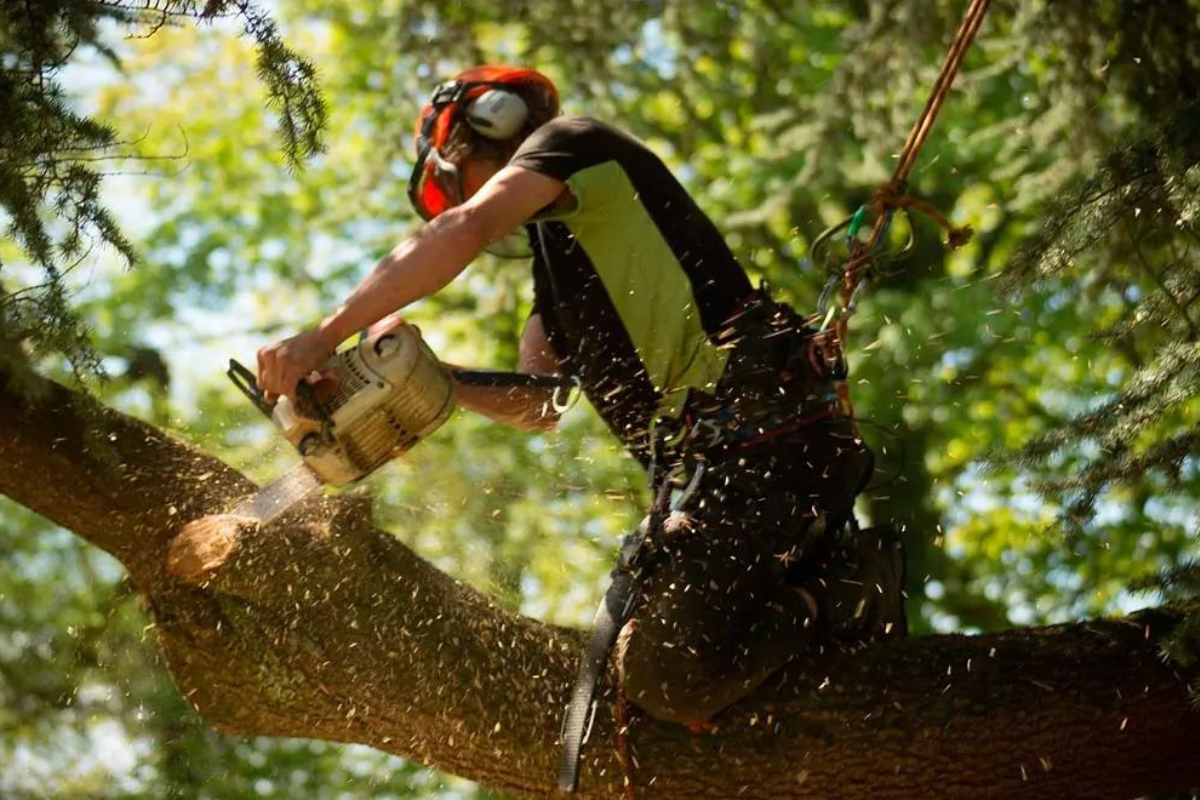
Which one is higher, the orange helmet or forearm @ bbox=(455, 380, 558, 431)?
the orange helmet

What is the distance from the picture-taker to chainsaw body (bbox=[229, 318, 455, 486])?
3654 mm

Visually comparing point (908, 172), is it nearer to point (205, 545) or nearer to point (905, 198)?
point (905, 198)

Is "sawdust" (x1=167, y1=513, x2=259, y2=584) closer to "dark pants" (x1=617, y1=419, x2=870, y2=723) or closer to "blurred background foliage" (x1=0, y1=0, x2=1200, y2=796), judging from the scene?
"blurred background foliage" (x1=0, y1=0, x2=1200, y2=796)

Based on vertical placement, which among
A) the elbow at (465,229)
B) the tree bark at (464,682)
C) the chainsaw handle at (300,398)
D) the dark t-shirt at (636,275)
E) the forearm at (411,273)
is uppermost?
the dark t-shirt at (636,275)

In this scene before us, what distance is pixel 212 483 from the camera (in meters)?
3.71

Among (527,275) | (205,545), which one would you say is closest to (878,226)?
(205,545)

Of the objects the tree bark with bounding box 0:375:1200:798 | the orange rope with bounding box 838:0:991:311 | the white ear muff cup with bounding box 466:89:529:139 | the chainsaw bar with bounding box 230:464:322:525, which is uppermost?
the orange rope with bounding box 838:0:991:311

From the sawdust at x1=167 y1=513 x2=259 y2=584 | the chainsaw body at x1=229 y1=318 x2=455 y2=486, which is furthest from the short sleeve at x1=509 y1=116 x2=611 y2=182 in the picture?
the sawdust at x1=167 y1=513 x2=259 y2=584

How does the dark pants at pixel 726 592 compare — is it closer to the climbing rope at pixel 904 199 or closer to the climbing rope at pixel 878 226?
the climbing rope at pixel 878 226

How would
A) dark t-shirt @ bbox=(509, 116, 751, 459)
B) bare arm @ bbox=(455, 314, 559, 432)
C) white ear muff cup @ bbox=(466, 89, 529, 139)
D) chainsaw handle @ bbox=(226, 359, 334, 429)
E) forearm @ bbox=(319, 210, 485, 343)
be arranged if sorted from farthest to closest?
bare arm @ bbox=(455, 314, 559, 432) < white ear muff cup @ bbox=(466, 89, 529, 139) < dark t-shirt @ bbox=(509, 116, 751, 459) < chainsaw handle @ bbox=(226, 359, 334, 429) < forearm @ bbox=(319, 210, 485, 343)

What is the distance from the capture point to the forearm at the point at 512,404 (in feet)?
13.5

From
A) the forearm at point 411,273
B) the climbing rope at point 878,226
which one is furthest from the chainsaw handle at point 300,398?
the climbing rope at point 878,226

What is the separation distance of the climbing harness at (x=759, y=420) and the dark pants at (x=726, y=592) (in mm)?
36

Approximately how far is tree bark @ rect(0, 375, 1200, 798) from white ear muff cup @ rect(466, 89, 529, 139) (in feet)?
3.64
